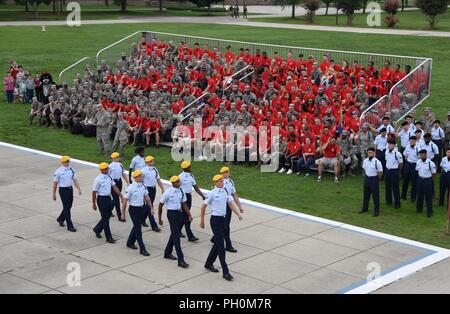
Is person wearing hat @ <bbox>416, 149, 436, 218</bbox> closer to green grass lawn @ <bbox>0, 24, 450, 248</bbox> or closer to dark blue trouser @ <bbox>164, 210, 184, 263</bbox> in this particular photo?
green grass lawn @ <bbox>0, 24, 450, 248</bbox>

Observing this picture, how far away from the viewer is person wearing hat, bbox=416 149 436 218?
56.5 feet

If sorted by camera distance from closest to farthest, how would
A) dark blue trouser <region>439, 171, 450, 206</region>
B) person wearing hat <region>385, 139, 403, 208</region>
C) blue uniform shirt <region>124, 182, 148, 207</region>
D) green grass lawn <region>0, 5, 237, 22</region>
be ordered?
blue uniform shirt <region>124, 182, 148, 207</region>, dark blue trouser <region>439, 171, 450, 206</region>, person wearing hat <region>385, 139, 403, 208</region>, green grass lawn <region>0, 5, 237, 22</region>

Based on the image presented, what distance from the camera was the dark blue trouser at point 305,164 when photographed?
20.7 meters

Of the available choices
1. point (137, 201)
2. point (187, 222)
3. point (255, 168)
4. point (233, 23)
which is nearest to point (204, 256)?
point (187, 222)

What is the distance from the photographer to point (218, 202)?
13547 millimetres

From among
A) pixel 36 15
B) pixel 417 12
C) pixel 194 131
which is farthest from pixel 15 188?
pixel 417 12

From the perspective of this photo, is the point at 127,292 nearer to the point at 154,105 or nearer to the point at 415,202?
the point at 415,202

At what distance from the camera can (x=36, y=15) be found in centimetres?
6750

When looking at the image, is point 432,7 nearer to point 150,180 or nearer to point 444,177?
point 444,177

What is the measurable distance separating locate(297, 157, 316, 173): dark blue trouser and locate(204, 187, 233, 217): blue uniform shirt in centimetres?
736

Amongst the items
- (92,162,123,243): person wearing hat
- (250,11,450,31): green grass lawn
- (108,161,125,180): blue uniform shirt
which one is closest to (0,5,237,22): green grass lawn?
(250,11,450,31): green grass lawn

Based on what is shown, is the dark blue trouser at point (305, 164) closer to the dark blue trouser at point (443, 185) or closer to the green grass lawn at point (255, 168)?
the green grass lawn at point (255, 168)

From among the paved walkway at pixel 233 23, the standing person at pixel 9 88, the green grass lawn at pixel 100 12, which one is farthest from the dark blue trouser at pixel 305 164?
the green grass lawn at pixel 100 12

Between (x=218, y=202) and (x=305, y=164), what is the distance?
7654mm
